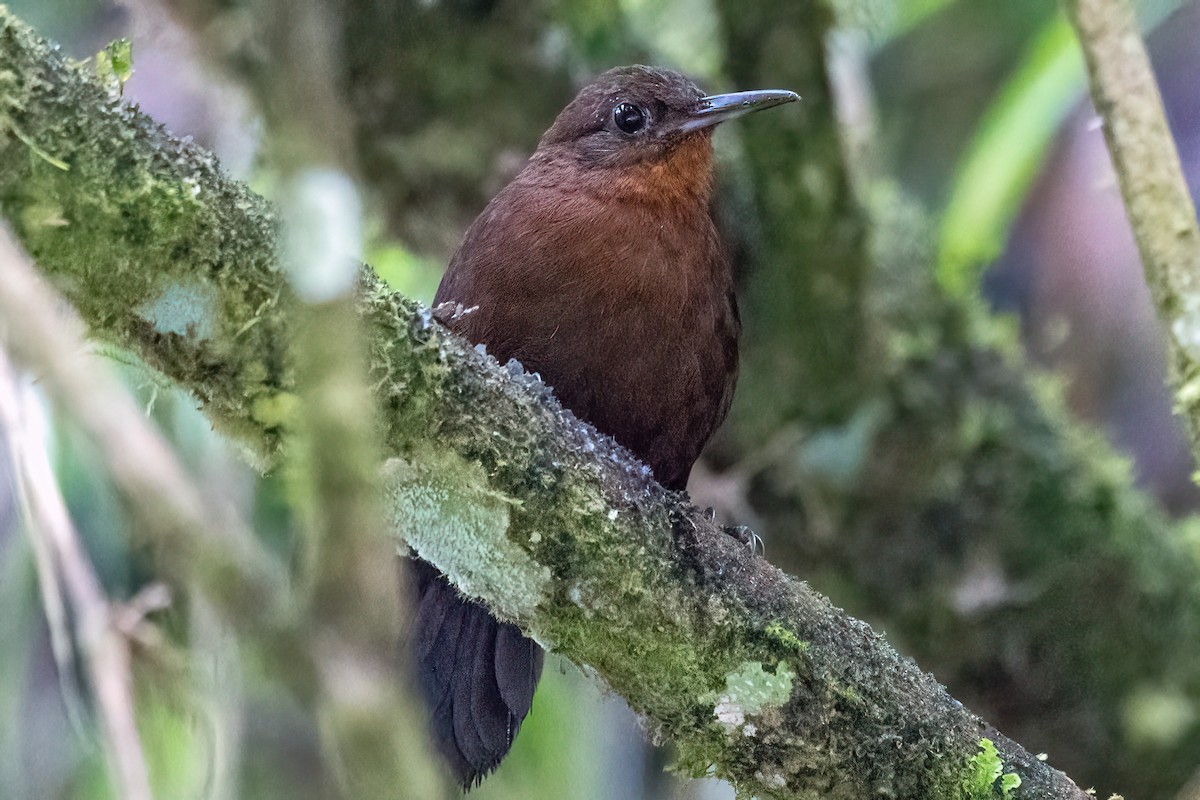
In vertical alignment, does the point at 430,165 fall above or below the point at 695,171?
above

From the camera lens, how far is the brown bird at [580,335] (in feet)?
8.56

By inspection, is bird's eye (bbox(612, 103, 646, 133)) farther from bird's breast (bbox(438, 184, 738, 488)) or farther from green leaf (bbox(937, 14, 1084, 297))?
green leaf (bbox(937, 14, 1084, 297))

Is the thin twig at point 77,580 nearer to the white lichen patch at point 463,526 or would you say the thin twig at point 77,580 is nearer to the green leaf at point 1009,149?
the white lichen patch at point 463,526

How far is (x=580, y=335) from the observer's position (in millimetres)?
2600

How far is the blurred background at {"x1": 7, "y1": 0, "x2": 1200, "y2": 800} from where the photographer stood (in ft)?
10.3

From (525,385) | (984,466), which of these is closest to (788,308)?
(984,466)

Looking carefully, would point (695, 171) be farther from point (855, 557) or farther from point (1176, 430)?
point (1176, 430)

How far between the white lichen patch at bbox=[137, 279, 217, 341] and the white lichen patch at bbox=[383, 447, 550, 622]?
0.32 meters

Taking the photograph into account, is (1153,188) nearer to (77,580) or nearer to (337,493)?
(337,493)

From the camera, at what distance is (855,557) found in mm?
3584

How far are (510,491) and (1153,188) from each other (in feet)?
4.55

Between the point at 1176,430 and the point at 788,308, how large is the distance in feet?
5.80

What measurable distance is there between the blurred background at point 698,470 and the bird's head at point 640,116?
558 mm

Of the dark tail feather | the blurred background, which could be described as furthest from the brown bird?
the blurred background
